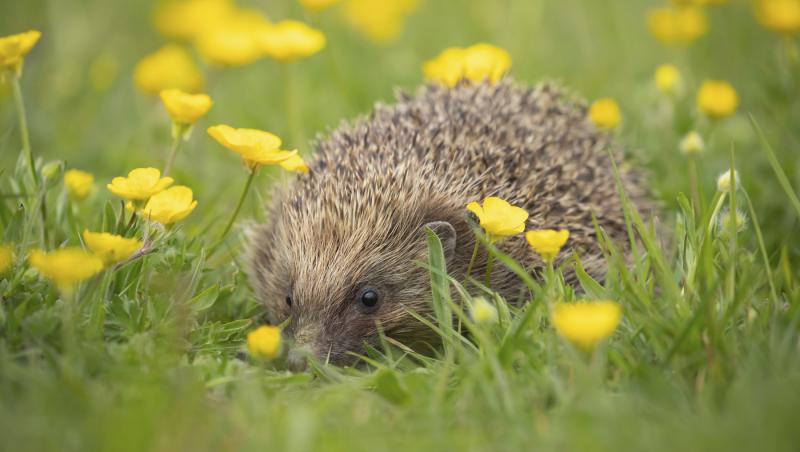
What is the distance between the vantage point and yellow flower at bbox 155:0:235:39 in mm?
8227

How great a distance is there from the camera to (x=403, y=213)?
4.41 m

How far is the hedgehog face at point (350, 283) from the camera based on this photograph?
4.18 meters

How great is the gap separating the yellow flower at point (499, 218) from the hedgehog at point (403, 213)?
329mm

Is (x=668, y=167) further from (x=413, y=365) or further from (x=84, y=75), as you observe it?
(x=84, y=75)

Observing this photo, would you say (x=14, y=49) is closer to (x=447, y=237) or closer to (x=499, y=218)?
(x=447, y=237)

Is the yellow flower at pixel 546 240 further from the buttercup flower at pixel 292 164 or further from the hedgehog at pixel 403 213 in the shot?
the buttercup flower at pixel 292 164

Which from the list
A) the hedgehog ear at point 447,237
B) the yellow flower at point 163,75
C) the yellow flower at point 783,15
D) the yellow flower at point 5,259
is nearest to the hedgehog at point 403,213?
the hedgehog ear at point 447,237

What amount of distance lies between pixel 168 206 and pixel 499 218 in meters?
1.34

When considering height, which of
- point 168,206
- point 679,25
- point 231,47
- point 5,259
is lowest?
point 5,259

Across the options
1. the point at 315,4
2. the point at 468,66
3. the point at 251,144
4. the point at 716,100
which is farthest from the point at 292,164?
the point at 716,100

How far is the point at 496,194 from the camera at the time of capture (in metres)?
4.45

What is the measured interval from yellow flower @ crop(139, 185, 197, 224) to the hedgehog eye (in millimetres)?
983

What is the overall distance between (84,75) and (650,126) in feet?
16.2

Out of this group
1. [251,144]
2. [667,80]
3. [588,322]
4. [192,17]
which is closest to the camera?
[588,322]
